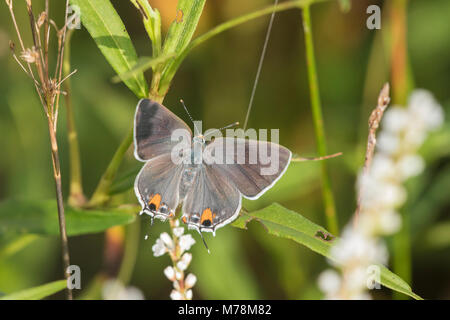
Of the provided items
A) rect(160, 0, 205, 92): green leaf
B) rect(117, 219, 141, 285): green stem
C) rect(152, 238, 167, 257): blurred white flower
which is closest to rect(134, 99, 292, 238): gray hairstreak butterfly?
rect(160, 0, 205, 92): green leaf

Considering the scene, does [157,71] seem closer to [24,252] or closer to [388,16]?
[24,252]

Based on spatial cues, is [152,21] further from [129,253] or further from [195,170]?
[129,253]

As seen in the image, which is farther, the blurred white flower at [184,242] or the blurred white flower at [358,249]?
the blurred white flower at [184,242]

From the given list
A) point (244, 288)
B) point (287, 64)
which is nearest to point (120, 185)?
point (244, 288)

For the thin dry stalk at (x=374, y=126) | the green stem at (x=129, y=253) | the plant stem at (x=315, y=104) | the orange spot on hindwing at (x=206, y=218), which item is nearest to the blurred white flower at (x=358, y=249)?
the thin dry stalk at (x=374, y=126)

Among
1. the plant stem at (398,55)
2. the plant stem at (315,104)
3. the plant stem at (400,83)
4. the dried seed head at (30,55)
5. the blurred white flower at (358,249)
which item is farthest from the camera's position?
the plant stem at (398,55)

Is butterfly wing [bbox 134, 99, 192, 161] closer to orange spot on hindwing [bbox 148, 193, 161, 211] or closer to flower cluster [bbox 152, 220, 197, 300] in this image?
A: orange spot on hindwing [bbox 148, 193, 161, 211]

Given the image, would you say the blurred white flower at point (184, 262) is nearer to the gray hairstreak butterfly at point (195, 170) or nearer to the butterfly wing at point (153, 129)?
the gray hairstreak butterfly at point (195, 170)
